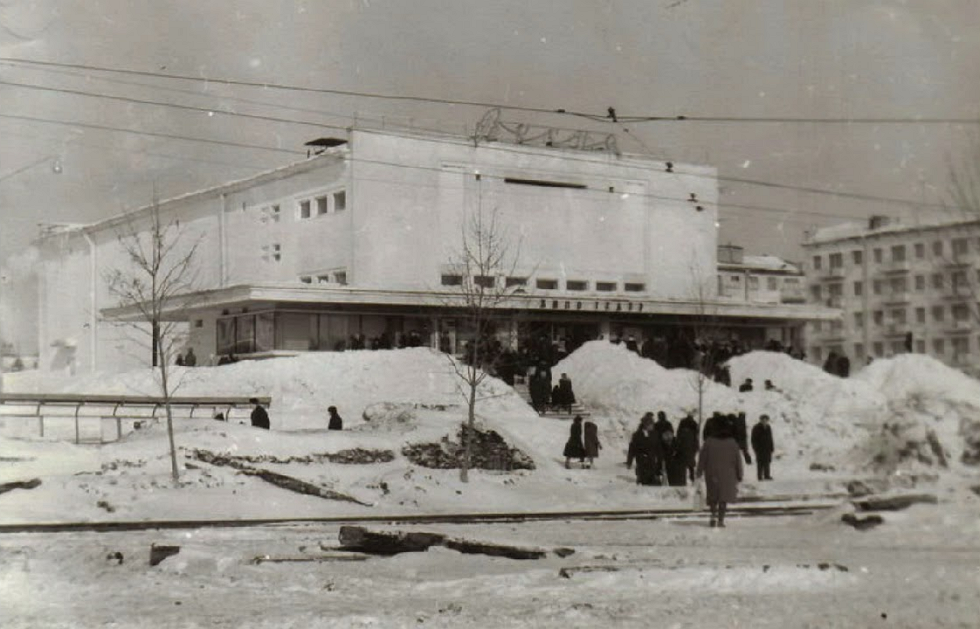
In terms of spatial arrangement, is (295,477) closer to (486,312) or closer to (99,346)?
(486,312)

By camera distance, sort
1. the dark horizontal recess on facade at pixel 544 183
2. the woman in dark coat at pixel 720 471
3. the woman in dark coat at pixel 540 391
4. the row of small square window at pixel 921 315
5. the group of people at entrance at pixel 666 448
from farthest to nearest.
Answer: the dark horizontal recess on facade at pixel 544 183 < the woman in dark coat at pixel 540 391 < the row of small square window at pixel 921 315 < the group of people at entrance at pixel 666 448 < the woman in dark coat at pixel 720 471

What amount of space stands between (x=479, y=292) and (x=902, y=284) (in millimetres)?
10796

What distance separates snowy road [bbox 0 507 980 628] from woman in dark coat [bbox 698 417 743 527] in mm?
1820

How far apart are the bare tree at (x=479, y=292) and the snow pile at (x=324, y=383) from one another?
32.0 inches

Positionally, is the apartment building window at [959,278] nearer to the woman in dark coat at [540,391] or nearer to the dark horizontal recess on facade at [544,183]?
the woman in dark coat at [540,391]

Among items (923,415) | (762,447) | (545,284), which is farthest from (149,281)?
(923,415)

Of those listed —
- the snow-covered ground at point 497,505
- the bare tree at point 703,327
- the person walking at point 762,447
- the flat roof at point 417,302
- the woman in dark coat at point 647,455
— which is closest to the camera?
the snow-covered ground at point 497,505

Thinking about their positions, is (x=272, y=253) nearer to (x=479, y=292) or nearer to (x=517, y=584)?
(x=479, y=292)

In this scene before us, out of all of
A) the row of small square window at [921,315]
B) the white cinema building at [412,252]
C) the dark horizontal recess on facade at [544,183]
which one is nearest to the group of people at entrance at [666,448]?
the row of small square window at [921,315]

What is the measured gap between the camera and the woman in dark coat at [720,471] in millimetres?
16969

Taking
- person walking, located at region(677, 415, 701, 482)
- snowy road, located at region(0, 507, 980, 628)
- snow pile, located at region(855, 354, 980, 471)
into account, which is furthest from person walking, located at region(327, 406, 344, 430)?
snowy road, located at region(0, 507, 980, 628)

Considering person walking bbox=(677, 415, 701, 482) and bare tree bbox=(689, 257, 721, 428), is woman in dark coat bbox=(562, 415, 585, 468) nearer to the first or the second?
person walking bbox=(677, 415, 701, 482)

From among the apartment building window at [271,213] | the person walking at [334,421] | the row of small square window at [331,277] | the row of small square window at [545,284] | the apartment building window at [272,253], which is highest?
the apartment building window at [271,213]

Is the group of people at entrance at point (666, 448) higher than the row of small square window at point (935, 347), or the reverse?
the row of small square window at point (935, 347)
